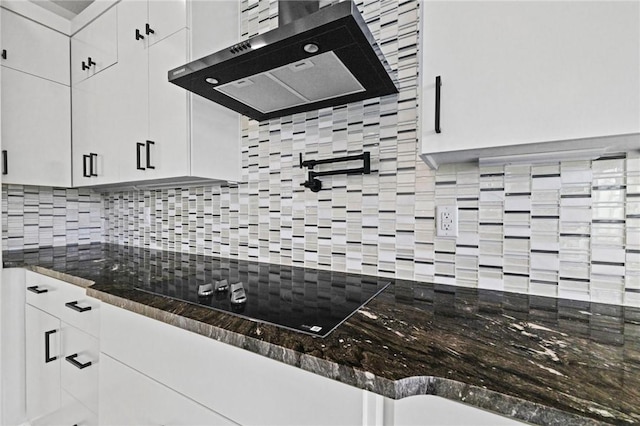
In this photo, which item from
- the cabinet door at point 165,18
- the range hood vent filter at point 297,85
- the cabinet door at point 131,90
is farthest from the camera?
the cabinet door at point 131,90

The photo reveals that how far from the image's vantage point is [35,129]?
6.32 ft

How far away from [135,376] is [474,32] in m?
1.41

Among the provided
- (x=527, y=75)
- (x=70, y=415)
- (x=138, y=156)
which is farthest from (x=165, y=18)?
(x=70, y=415)

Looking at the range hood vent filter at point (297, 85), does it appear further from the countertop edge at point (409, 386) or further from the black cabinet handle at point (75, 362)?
the black cabinet handle at point (75, 362)

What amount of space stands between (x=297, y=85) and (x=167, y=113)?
0.72 m

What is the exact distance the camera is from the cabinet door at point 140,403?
826 millimetres

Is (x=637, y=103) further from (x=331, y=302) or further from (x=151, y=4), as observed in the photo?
(x=151, y=4)

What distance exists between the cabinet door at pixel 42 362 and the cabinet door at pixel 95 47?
141 cm

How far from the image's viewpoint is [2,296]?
159 centimetres

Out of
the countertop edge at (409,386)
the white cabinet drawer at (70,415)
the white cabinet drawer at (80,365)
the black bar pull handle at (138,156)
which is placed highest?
the black bar pull handle at (138,156)

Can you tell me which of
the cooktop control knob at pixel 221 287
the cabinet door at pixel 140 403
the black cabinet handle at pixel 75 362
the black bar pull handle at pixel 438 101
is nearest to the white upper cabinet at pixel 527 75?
the black bar pull handle at pixel 438 101

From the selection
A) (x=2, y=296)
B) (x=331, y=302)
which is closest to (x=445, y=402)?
(x=331, y=302)

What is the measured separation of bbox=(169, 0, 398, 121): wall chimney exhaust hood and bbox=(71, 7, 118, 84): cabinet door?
0.96 metres

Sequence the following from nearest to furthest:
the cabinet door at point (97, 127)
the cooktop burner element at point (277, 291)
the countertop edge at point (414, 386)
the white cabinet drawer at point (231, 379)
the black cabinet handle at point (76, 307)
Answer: the countertop edge at point (414, 386) → the white cabinet drawer at point (231, 379) → the cooktop burner element at point (277, 291) → the black cabinet handle at point (76, 307) → the cabinet door at point (97, 127)
